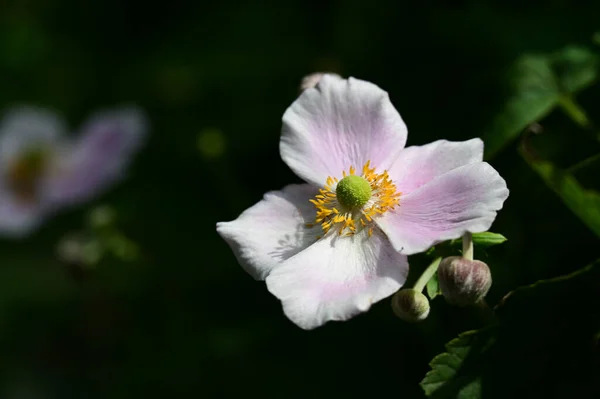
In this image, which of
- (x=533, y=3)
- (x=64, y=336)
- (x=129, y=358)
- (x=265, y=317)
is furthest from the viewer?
(x=64, y=336)

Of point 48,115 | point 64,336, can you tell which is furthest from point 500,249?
point 48,115

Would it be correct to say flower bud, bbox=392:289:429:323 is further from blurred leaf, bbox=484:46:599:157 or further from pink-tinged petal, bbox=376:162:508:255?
blurred leaf, bbox=484:46:599:157

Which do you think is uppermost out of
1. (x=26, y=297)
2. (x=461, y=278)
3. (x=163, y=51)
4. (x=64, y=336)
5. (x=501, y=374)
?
(x=163, y=51)

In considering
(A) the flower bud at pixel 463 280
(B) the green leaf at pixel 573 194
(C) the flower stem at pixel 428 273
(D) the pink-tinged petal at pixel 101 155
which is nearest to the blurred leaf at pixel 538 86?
(B) the green leaf at pixel 573 194

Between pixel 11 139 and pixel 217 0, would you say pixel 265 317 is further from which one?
pixel 11 139

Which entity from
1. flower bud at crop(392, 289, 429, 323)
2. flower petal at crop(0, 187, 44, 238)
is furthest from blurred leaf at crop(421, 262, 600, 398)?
flower petal at crop(0, 187, 44, 238)

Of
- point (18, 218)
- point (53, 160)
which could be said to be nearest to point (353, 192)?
point (18, 218)

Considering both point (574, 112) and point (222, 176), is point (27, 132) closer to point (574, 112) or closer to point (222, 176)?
point (222, 176)
